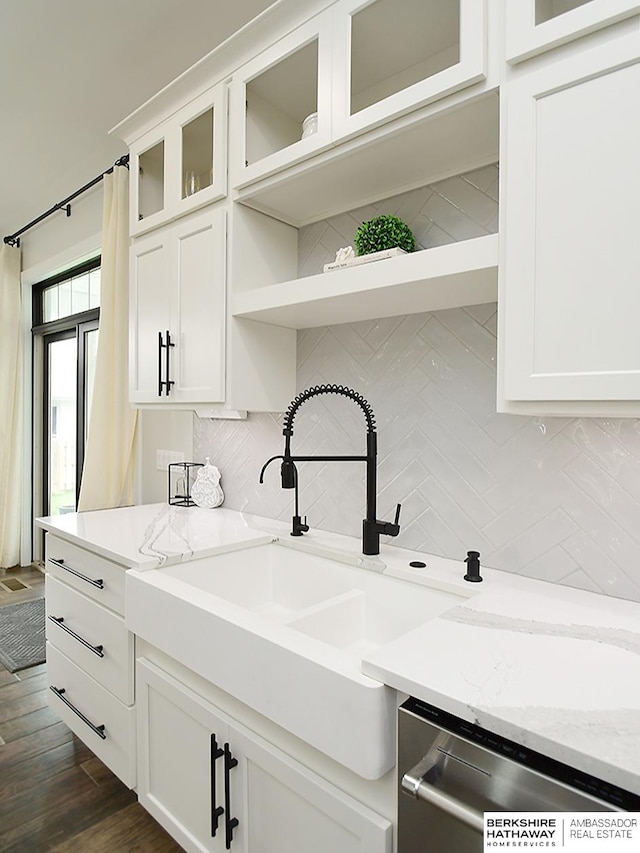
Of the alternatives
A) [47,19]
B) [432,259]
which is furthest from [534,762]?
[47,19]

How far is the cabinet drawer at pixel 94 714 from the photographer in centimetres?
157

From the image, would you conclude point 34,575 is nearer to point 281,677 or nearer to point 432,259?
point 281,677

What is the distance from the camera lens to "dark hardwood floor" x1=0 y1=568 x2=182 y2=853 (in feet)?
5.15

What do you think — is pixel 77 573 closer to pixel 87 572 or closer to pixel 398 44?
pixel 87 572

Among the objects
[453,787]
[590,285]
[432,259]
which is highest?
[432,259]

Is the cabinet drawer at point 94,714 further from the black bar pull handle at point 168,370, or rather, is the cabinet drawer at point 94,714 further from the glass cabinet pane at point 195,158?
the glass cabinet pane at point 195,158

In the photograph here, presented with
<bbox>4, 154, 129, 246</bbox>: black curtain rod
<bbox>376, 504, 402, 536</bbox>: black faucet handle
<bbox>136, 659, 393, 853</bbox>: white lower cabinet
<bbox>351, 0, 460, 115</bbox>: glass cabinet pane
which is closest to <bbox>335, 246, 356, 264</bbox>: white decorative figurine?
<bbox>351, 0, 460, 115</bbox>: glass cabinet pane

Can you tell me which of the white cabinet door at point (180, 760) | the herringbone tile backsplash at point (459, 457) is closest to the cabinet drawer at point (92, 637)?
the white cabinet door at point (180, 760)

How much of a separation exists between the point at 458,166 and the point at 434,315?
1.40 feet

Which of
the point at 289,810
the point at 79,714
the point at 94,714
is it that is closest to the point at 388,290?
the point at 289,810

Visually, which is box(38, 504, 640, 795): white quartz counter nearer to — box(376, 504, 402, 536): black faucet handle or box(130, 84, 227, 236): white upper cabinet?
box(376, 504, 402, 536): black faucet handle

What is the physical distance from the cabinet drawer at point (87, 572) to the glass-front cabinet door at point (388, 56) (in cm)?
148

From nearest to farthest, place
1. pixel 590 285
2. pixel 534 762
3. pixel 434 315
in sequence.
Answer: pixel 534 762 → pixel 590 285 → pixel 434 315

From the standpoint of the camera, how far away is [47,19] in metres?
1.91
